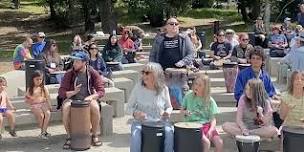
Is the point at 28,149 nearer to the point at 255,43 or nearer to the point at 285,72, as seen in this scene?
the point at 285,72

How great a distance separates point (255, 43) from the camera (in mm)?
16453

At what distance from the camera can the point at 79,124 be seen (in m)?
8.17

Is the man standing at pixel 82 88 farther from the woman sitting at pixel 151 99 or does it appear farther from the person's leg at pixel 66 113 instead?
the woman sitting at pixel 151 99

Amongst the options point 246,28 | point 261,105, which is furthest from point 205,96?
point 246,28

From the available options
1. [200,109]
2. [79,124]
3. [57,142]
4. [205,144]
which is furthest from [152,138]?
[57,142]

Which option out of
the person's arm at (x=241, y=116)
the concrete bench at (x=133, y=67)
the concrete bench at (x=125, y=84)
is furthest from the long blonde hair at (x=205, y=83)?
the concrete bench at (x=133, y=67)

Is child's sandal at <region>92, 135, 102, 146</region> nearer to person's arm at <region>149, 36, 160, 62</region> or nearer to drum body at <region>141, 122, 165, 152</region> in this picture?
drum body at <region>141, 122, 165, 152</region>

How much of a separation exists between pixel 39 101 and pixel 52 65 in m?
2.95

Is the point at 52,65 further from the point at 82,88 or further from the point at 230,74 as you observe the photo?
the point at 230,74

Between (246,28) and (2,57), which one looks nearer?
(2,57)

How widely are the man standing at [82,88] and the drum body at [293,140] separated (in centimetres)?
273

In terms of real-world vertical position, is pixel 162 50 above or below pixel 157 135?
above

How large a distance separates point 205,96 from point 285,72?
18.7 ft

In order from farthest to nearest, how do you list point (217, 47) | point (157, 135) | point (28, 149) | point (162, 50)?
point (217, 47) → point (162, 50) → point (28, 149) → point (157, 135)
